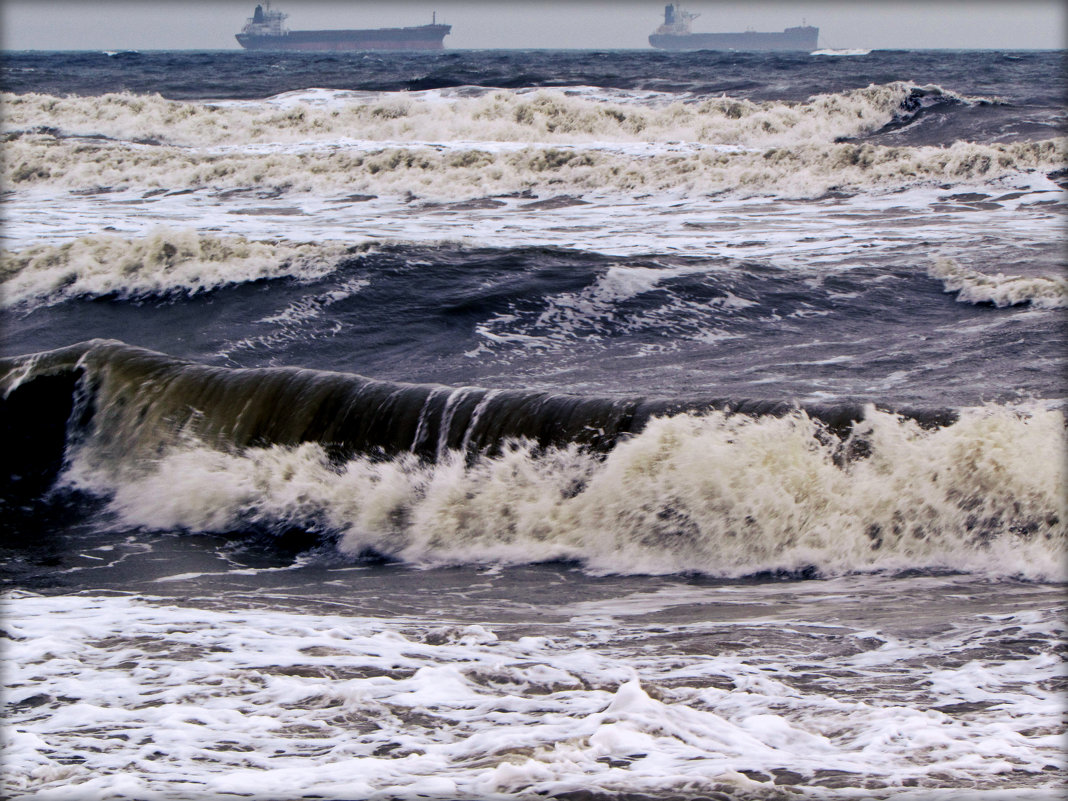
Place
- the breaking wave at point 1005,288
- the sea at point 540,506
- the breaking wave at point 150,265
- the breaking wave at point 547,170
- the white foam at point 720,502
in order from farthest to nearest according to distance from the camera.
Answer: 1. the breaking wave at point 547,170
2. the breaking wave at point 150,265
3. the breaking wave at point 1005,288
4. the white foam at point 720,502
5. the sea at point 540,506

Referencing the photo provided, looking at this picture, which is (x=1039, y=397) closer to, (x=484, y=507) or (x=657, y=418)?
(x=657, y=418)

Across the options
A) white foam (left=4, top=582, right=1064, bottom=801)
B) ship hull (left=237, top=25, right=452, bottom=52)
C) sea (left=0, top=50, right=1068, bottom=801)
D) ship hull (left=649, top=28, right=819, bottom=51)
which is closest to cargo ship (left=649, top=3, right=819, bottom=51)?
ship hull (left=649, top=28, right=819, bottom=51)

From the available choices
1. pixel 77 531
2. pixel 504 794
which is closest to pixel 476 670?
pixel 504 794

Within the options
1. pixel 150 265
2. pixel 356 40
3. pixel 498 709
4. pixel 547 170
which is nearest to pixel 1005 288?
pixel 498 709

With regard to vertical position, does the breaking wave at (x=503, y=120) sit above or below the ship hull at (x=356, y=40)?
below

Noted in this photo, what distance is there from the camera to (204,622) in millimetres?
4820

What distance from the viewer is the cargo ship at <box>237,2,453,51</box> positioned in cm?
11800

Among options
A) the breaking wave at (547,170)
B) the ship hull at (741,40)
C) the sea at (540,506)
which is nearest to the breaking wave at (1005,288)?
the sea at (540,506)

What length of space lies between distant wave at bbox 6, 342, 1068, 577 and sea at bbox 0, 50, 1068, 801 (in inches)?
1.0

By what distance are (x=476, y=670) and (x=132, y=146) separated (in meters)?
25.1

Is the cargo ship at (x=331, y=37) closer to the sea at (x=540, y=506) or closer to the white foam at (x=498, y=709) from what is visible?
the sea at (x=540, y=506)

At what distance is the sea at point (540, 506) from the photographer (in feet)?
11.1

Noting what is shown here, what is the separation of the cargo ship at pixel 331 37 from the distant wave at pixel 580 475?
11833 centimetres

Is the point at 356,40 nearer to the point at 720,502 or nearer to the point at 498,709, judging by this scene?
the point at 720,502
